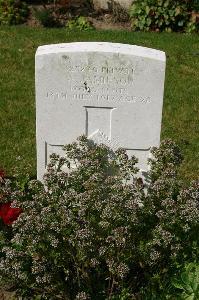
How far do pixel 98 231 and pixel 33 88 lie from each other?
429 centimetres

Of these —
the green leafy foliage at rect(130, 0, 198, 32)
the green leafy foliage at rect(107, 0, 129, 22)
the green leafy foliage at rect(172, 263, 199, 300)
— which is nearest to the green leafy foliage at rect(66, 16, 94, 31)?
the green leafy foliage at rect(107, 0, 129, 22)

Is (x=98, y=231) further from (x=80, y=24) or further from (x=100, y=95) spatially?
(x=80, y=24)

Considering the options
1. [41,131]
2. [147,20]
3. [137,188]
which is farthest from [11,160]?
[147,20]

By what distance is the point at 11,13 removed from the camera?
1011 centimetres

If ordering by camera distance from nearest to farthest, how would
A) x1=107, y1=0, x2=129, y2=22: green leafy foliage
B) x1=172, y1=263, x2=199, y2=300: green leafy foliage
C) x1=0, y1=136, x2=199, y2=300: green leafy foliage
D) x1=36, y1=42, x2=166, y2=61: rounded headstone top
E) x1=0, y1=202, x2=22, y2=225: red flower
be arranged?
x1=0, y1=136, x2=199, y2=300: green leafy foliage → x1=172, y1=263, x2=199, y2=300: green leafy foliage → x1=36, y1=42, x2=166, y2=61: rounded headstone top → x1=0, y1=202, x2=22, y2=225: red flower → x1=107, y1=0, x2=129, y2=22: green leafy foliage

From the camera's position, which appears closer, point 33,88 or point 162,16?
point 33,88

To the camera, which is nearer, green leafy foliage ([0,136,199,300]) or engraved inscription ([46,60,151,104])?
green leafy foliage ([0,136,199,300])

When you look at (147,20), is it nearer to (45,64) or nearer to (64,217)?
(45,64)

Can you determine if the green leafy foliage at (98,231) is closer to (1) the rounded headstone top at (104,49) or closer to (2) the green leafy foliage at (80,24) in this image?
(1) the rounded headstone top at (104,49)

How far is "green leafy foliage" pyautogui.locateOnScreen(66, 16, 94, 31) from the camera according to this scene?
10078mm

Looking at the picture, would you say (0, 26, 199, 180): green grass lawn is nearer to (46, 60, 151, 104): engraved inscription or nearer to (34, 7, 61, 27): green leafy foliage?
(34, 7, 61, 27): green leafy foliage

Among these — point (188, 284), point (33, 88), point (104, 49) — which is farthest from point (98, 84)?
point (33, 88)

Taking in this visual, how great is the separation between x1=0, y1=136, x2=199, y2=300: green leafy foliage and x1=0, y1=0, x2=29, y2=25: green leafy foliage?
6.09 m

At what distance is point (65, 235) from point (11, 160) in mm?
2560
